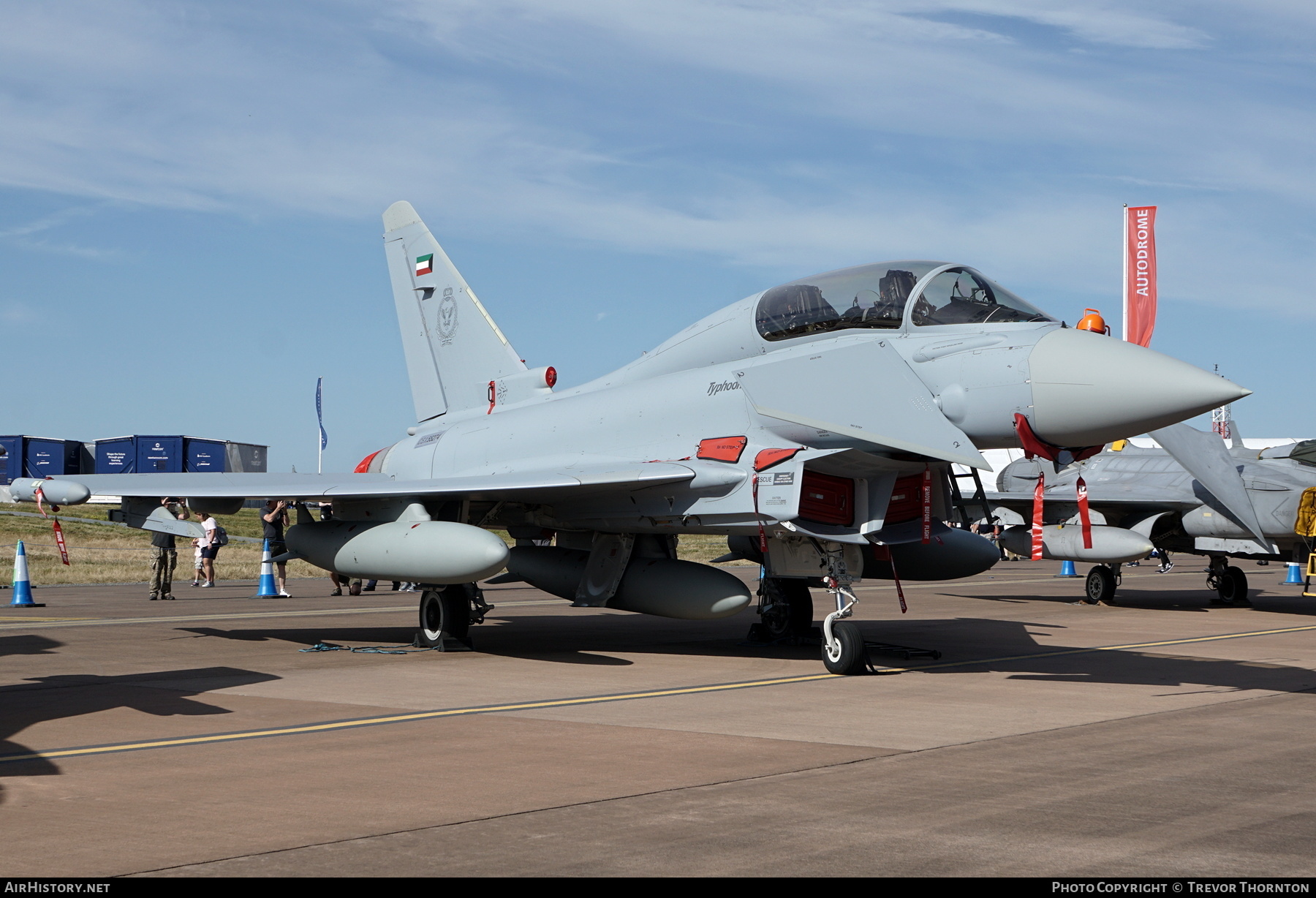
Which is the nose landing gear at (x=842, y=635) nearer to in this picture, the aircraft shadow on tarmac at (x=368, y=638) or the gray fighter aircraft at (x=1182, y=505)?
the aircraft shadow on tarmac at (x=368, y=638)

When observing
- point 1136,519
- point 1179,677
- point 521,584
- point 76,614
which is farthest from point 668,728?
point 521,584

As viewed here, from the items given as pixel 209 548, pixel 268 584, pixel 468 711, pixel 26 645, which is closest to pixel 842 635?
pixel 468 711

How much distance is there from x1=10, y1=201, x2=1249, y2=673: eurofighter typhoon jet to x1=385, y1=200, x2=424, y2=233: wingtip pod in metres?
3.26

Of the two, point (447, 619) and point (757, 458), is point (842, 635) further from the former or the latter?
point (447, 619)

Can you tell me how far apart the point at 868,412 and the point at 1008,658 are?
3.89 meters

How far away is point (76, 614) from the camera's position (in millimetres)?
16656

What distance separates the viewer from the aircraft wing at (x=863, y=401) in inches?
376

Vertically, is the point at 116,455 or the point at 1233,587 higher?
the point at 116,455

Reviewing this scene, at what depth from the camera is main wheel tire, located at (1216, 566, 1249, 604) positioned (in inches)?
786

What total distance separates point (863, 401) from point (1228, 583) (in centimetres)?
1305

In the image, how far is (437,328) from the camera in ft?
53.1

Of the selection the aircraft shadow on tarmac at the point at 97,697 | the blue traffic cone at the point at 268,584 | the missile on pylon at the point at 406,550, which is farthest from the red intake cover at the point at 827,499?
the blue traffic cone at the point at 268,584
